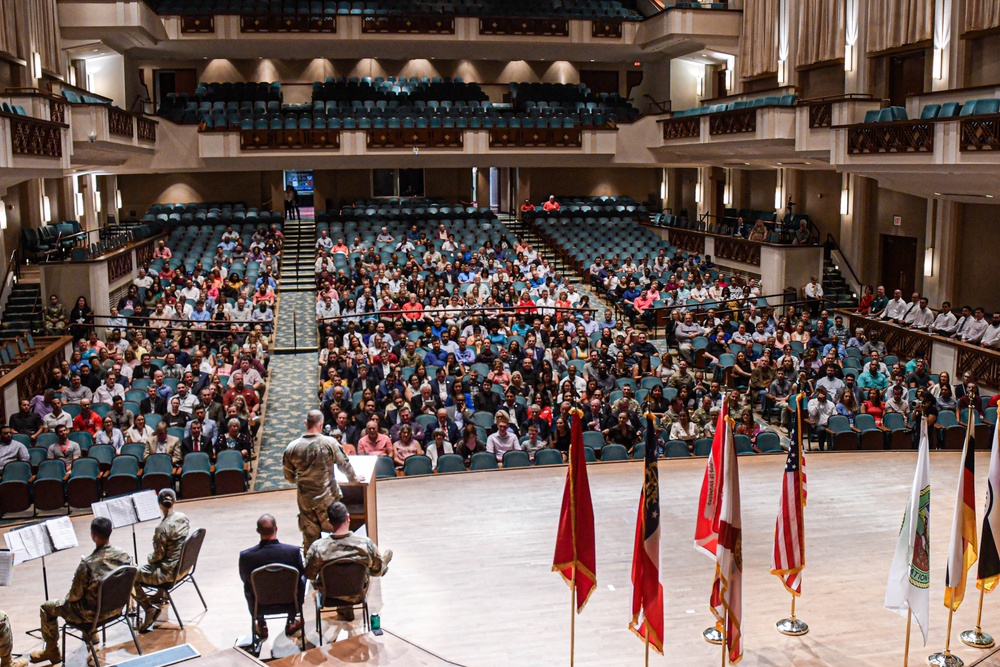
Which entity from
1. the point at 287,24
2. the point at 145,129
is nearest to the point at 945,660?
the point at 145,129

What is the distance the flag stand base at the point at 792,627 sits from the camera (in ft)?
21.4

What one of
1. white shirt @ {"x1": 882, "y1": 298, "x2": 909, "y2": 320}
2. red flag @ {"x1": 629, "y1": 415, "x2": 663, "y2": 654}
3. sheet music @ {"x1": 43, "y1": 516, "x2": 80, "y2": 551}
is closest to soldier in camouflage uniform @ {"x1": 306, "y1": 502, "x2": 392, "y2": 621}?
sheet music @ {"x1": 43, "y1": 516, "x2": 80, "y2": 551}

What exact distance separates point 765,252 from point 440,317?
286 inches

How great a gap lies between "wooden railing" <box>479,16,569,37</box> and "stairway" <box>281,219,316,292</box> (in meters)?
7.03

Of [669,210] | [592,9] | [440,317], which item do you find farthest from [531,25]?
[440,317]

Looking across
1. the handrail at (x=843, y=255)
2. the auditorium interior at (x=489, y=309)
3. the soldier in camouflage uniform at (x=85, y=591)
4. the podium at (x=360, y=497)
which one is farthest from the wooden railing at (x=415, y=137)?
the soldier in camouflage uniform at (x=85, y=591)

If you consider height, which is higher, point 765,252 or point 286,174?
point 286,174

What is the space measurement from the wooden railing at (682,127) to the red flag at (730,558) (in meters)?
17.3

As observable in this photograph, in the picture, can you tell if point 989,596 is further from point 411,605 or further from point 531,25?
point 531,25

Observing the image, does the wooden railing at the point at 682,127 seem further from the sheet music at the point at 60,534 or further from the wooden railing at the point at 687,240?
the sheet music at the point at 60,534

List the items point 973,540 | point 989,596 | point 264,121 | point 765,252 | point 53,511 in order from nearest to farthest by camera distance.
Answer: point 973,540, point 989,596, point 53,511, point 765,252, point 264,121

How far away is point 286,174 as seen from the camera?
96.9 ft

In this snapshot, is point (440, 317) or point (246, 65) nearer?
point (440, 317)

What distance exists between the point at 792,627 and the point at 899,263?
14724 mm
